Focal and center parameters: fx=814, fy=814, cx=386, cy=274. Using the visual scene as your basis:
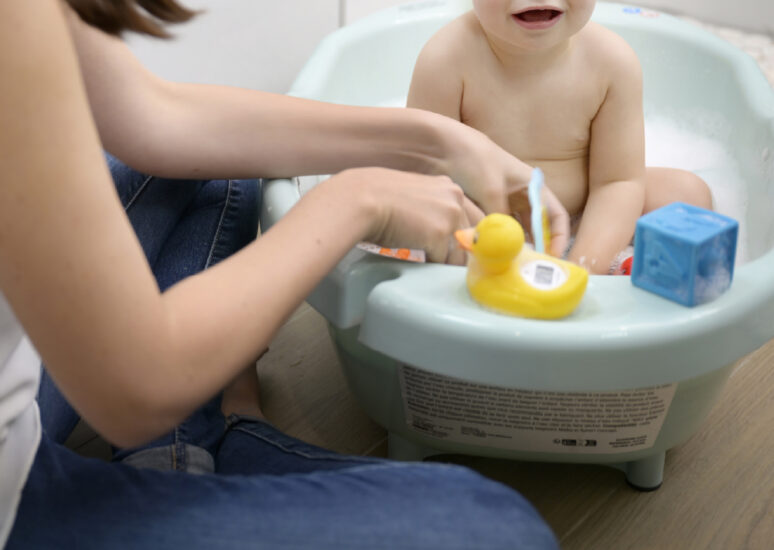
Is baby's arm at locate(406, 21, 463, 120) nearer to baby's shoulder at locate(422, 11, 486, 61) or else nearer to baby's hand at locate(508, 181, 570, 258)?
baby's shoulder at locate(422, 11, 486, 61)

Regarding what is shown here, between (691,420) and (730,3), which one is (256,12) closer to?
(691,420)

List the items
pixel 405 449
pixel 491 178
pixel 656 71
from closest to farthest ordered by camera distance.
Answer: pixel 491 178 → pixel 405 449 → pixel 656 71

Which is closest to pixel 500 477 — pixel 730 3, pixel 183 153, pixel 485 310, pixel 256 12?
pixel 485 310

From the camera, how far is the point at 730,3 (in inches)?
81.0

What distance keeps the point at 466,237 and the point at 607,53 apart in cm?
49

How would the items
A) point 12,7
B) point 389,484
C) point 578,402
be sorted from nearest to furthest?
1. point 12,7
2. point 389,484
3. point 578,402

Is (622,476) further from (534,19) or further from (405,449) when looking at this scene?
(534,19)

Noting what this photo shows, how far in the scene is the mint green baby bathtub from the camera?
65cm

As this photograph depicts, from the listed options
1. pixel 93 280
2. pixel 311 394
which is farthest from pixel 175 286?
pixel 311 394

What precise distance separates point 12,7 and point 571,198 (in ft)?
2.60

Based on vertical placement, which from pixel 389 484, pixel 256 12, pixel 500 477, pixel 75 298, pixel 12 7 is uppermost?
pixel 12 7

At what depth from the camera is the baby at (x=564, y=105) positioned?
1.04 meters

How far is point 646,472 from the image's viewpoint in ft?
3.00

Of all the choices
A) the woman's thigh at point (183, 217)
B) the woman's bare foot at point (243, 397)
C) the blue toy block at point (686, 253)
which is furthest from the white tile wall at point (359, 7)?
the blue toy block at point (686, 253)
